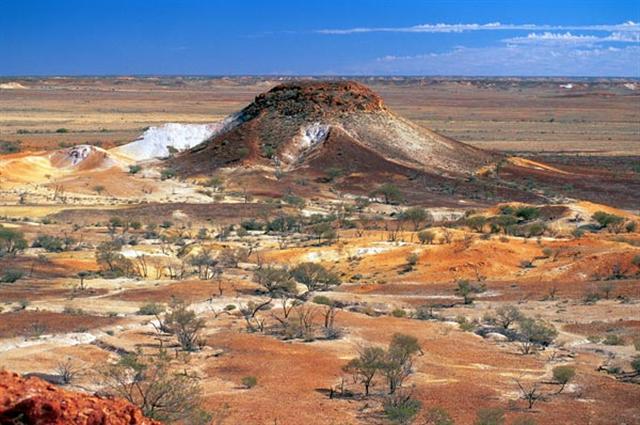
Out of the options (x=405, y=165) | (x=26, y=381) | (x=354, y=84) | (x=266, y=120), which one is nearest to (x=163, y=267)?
(x=26, y=381)

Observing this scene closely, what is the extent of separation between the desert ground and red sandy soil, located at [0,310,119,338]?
0.37 ft

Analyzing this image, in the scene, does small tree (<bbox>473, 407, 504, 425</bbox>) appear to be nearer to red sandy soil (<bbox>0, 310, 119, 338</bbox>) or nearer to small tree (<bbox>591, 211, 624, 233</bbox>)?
red sandy soil (<bbox>0, 310, 119, 338</bbox>)

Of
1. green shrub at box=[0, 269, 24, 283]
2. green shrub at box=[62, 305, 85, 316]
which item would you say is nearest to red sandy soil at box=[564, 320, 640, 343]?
green shrub at box=[62, 305, 85, 316]

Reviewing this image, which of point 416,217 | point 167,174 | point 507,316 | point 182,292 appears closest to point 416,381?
point 507,316

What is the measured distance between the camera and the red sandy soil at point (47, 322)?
21.7 meters

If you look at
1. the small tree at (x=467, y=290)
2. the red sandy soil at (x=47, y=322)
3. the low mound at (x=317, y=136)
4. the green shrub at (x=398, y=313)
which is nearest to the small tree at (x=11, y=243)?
the red sandy soil at (x=47, y=322)

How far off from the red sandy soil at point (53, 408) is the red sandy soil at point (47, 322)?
429 inches

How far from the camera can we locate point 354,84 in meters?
67.6

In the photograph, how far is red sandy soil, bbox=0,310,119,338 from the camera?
21.7 m

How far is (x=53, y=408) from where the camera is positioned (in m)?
10.2

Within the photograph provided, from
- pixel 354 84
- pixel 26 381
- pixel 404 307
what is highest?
pixel 354 84

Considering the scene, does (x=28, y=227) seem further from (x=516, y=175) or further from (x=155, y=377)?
(x=516, y=175)

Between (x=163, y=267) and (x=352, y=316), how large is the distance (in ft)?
31.7

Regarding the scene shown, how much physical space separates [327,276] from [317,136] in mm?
33765
